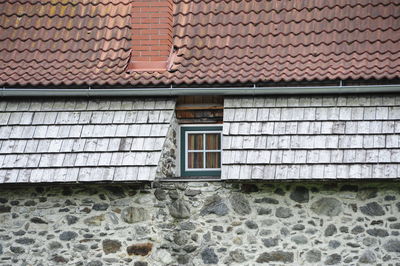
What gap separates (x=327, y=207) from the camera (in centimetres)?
1101

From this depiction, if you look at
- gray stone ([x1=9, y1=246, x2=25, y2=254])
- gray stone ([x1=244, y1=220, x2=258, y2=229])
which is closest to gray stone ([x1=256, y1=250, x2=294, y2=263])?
gray stone ([x1=244, y1=220, x2=258, y2=229])

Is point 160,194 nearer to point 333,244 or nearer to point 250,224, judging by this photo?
point 250,224

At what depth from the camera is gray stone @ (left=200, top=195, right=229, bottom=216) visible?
11.1m

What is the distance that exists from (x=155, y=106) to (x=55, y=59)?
183cm

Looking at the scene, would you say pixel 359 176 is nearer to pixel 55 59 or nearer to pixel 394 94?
pixel 394 94

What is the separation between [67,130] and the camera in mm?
11727

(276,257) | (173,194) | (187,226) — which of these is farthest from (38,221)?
(276,257)

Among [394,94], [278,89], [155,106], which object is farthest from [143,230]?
[394,94]

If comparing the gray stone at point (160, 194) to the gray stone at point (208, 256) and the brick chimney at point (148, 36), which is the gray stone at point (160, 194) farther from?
the brick chimney at point (148, 36)

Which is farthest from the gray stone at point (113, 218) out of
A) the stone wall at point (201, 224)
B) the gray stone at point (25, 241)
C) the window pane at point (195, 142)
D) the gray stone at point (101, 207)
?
the window pane at point (195, 142)

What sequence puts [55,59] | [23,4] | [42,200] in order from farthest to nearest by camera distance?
[23,4], [55,59], [42,200]

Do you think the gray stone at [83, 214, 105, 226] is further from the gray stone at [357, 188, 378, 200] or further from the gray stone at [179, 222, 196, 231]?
the gray stone at [357, 188, 378, 200]

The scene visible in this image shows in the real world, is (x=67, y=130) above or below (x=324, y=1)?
below

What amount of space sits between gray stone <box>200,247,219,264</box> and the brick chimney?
2885 millimetres
